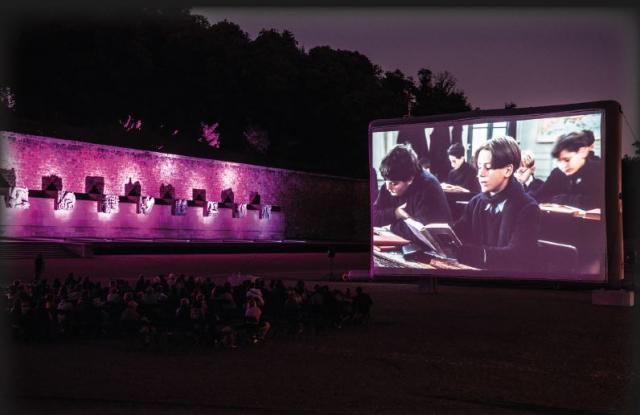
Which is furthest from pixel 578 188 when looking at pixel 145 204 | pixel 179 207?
pixel 179 207

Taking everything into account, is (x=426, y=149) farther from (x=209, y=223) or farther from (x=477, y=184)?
(x=209, y=223)

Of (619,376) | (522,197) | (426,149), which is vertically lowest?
(619,376)

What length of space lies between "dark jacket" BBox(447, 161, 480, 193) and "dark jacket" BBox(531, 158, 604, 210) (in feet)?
5.27

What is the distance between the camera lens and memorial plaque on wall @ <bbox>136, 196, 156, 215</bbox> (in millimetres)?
40069

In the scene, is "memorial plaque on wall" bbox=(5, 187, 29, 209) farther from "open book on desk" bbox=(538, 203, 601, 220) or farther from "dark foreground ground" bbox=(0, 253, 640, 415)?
"open book on desk" bbox=(538, 203, 601, 220)

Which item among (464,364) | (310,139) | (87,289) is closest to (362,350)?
(464,364)

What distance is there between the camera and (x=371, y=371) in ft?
34.7

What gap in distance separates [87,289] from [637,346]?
35.2ft

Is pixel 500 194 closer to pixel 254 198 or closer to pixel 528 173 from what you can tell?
pixel 528 173

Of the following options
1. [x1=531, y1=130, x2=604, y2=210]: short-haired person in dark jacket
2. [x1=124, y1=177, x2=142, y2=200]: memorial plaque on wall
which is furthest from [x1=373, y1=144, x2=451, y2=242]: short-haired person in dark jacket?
[x1=124, y1=177, x2=142, y2=200]: memorial plaque on wall

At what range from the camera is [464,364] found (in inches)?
443

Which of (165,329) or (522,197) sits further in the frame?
(522,197)

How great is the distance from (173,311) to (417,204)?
859cm

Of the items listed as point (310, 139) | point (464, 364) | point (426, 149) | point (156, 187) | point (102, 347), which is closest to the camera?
point (464, 364)
